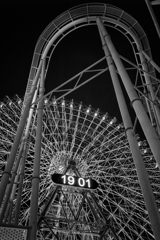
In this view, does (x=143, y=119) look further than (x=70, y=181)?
No

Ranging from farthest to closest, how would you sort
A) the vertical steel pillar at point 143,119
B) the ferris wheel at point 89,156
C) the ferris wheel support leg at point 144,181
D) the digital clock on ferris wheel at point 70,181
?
1. the ferris wheel at point 89,156
2. the digital clock on ferris wheel at point 70,181
3. the vertical steel pillar at point 143,119
4. the ferris wheel support leg at point 144,181

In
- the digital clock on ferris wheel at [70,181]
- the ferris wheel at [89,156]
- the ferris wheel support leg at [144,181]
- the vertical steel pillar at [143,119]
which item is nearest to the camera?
the ferris wheel support leg at [144,181]

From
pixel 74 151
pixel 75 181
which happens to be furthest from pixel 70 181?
pixel 74 151

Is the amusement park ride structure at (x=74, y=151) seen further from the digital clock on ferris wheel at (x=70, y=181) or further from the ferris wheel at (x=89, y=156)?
the ferris wheel at (x=89, y=156)

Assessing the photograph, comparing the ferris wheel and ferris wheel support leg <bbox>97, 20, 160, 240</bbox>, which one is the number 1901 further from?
the ferris wheel

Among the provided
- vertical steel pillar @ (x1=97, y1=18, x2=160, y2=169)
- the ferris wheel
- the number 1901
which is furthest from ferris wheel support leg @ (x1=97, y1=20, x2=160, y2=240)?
the ferris wheel

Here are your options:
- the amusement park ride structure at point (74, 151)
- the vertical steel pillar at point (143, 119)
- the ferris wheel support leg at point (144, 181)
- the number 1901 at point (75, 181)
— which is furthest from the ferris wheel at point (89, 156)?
the ferris wheel support leg at point (144, 181)

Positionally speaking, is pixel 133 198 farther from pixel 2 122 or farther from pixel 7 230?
pixel 7 230

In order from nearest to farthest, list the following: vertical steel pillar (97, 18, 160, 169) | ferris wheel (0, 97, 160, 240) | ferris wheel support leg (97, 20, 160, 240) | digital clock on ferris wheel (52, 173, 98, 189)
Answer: ferris wheel support leg (97, 20, 160, 240) < vertical steel pillar (97, 18, 160, 169) < digital clock on ferris wheel (52, 173, 98, 189) < ferris wheel (0, 97, 160, 240)

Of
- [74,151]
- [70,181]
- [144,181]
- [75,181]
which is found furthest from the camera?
[74,151]

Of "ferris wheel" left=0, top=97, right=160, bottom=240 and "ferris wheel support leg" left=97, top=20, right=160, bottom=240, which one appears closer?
"ferris wheel support leg" left=97, top=20, right=160, bottom=240

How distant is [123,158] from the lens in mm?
21750

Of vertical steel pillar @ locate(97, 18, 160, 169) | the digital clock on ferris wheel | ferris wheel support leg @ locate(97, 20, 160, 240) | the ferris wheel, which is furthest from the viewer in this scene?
the ferris wheel

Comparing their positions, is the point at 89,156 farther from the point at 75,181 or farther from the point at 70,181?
the point at 70,181
